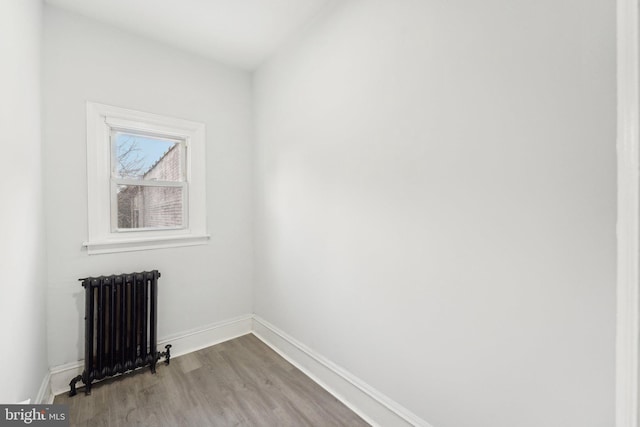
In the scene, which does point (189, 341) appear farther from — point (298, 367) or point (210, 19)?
point (210, 19)

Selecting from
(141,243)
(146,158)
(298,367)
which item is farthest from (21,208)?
(298,367)

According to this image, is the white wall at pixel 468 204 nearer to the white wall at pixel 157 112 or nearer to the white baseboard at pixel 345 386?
the white baseboard at pixel 345 386

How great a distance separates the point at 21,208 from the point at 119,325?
1.11 meters

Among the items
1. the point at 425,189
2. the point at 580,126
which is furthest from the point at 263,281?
the point at 580,126

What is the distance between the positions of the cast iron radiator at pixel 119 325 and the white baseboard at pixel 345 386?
3.46 ft

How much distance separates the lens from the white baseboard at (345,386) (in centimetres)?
160

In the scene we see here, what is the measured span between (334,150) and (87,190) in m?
1.91

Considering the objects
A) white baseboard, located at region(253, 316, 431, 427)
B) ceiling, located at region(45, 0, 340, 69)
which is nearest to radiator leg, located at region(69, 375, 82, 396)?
white baseboard, located at region(253, 316, 431, 427)

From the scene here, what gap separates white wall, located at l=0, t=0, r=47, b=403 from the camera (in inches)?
48.4

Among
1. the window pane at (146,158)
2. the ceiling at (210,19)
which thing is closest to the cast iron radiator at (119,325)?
the window pane at (146,158)

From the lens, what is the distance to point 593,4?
962 millimetres

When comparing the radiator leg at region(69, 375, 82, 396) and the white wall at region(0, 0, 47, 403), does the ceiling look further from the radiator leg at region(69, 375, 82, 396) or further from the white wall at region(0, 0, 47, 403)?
the radiator leg at region(69, 375, 82, 396)

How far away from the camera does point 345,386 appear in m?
1.90

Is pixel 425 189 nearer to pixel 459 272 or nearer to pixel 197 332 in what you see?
pixel 459 272
